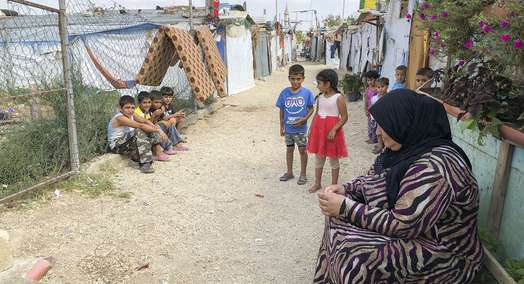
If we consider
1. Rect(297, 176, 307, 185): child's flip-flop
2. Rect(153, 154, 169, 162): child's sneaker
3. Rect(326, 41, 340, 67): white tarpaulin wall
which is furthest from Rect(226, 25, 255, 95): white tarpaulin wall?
Rect(326, 41, 340, 67): white tarpaulin wall

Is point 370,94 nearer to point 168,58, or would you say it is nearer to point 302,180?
point 302,180

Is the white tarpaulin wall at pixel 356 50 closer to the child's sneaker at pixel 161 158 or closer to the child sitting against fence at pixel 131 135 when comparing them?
the child's sneaker at pixel 161 158

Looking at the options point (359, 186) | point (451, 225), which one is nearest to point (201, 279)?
point (359, 186)

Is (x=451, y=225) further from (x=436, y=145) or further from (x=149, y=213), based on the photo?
(x=149, y=213)

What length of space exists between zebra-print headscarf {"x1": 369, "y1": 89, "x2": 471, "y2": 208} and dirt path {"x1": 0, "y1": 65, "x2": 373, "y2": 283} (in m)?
1.30

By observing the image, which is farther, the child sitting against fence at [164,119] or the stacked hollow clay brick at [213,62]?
the stacked hollow clay brick at [213,62]

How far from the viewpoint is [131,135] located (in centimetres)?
564

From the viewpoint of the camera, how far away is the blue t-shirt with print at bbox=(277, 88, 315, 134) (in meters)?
4.81

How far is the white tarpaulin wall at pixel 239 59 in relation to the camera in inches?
526

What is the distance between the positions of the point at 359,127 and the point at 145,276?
5.92 m

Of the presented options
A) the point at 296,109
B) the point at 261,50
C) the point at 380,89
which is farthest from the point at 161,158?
the point at 261,50

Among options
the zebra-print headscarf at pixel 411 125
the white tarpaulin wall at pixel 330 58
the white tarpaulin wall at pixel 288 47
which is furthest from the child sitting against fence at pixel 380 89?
the white tarpaulin wall at pixel 288 47

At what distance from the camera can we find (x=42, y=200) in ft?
13.8

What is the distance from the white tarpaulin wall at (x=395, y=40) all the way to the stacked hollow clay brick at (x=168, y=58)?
381cm
